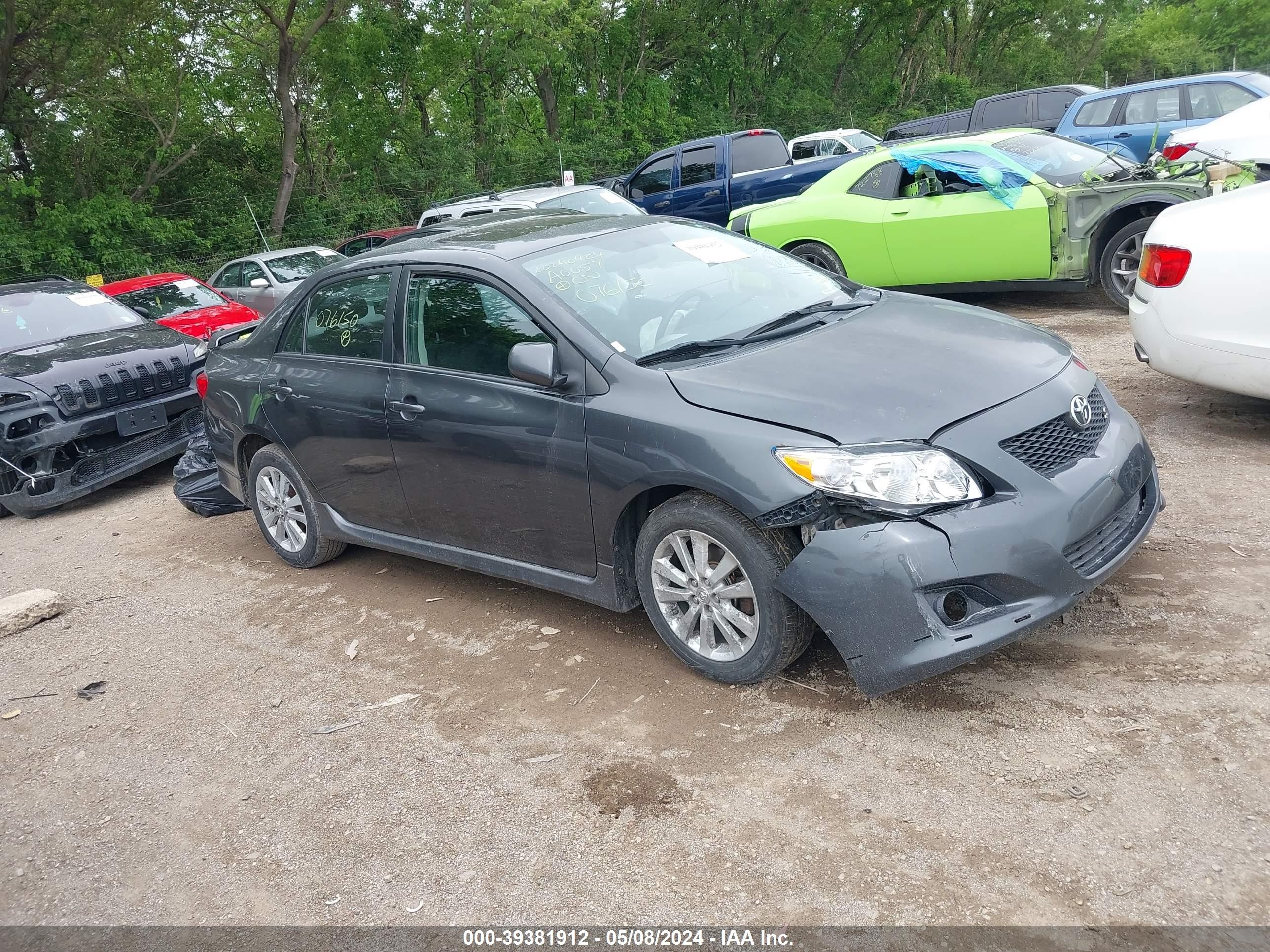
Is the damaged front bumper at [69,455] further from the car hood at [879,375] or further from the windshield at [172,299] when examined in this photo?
the car hood at [879,375]

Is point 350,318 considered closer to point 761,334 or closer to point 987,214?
point 761,334

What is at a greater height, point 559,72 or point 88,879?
point 559,72

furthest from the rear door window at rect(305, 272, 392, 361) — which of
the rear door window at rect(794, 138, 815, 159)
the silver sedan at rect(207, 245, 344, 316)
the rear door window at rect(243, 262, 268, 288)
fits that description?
the rear door window at rect(794, 138, 815, 159)

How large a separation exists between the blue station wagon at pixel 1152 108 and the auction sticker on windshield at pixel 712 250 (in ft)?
32.9

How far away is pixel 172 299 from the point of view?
42.1 ft

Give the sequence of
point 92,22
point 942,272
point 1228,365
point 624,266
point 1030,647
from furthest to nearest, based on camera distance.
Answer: point 92,22 < point 942,272 < point 1228,365 < point 624,266 < point 1030,647

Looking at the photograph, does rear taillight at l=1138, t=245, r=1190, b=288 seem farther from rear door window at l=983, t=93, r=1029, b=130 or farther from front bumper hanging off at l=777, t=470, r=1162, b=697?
rear door window at l=983, t=93, r=1029, b=130

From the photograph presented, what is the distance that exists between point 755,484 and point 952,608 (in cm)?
74

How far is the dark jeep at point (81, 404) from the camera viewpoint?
7.42 metres

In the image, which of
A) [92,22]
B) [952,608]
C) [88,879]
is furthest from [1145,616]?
[92,22]

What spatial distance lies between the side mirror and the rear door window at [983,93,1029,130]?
17.0 m

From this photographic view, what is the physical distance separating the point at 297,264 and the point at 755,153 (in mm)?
6693

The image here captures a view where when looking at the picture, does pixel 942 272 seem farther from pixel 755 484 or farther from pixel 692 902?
pixel 692 902

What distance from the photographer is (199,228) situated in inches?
880
